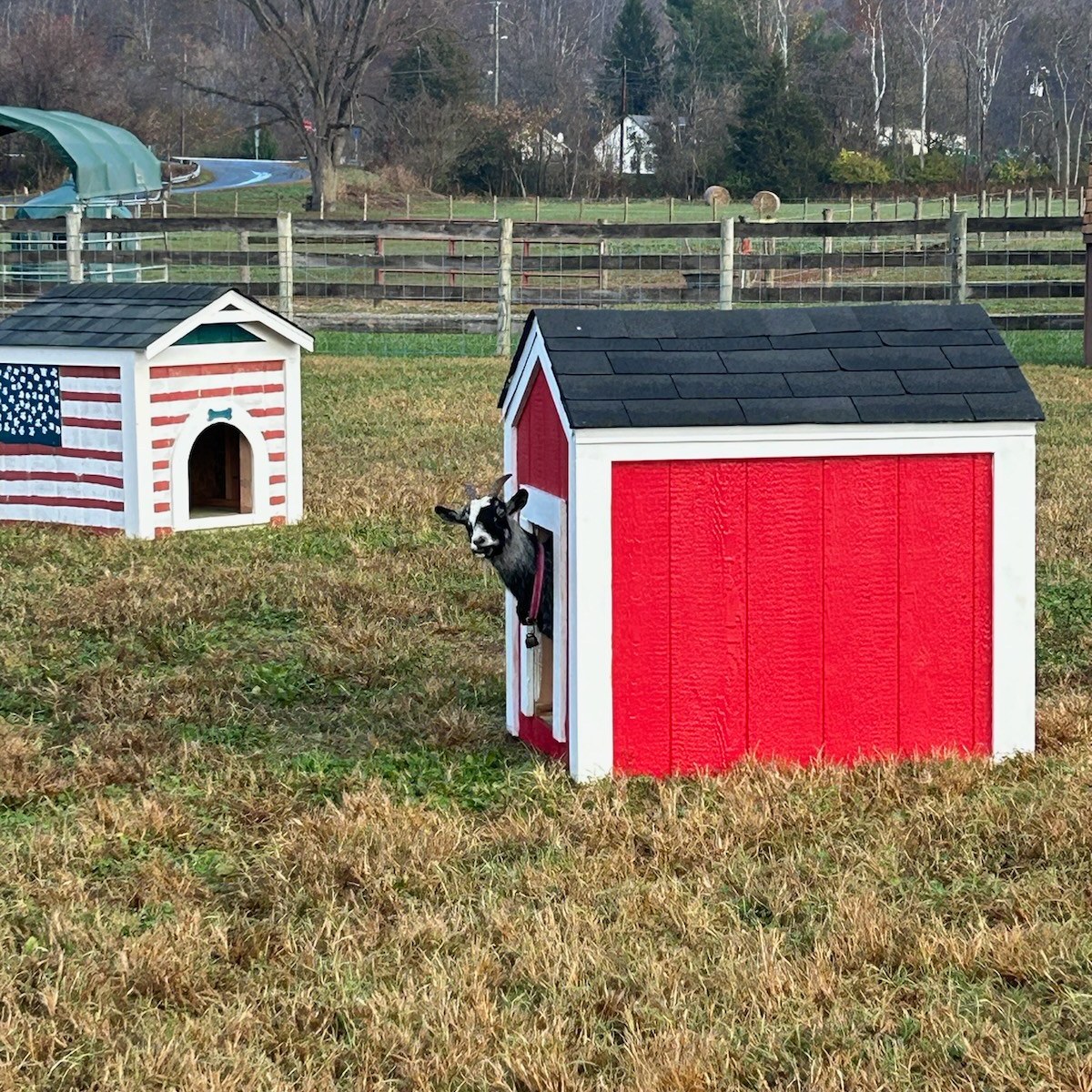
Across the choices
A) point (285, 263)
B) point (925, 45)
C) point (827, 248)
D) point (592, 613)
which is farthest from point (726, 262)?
point (925, 45)

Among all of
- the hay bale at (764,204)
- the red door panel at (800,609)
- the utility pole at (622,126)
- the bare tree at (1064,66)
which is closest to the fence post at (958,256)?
the red door panel at (800,609)

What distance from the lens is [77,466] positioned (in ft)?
34.4

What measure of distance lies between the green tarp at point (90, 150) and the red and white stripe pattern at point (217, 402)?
22.7 metres

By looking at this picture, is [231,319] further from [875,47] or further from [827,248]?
[875,47]

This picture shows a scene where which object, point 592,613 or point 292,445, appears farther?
point 292,445

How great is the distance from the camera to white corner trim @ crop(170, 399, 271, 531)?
34.0 ft

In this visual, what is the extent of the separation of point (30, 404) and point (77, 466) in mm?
548

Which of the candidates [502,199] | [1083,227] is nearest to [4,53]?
[502,199]

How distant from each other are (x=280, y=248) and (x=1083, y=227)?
9.73 meters

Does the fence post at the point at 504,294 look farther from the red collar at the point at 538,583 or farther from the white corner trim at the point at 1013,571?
the white corner trim at the point at 1013,571

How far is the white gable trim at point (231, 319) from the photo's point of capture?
1011cm

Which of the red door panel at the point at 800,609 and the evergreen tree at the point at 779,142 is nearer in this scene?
the red door panel at the point at 800,609

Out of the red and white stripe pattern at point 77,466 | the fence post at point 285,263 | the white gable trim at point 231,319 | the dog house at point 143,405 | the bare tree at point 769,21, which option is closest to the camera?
the white gable trim at point 231,319

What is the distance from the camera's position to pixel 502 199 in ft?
206
